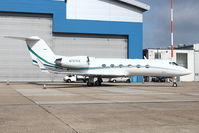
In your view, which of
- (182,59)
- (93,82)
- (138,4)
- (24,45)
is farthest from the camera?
(182,59)

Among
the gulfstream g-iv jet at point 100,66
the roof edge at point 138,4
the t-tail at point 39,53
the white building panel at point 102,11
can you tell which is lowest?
the gulfstream g-iv jet at point 100,66

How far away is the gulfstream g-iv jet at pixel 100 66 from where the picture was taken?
29047 mm

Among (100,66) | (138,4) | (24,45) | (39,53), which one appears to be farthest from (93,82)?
(138,4)

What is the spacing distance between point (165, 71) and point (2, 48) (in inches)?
932

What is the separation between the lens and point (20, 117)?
28.6ft

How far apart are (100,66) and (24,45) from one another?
52.7 ft

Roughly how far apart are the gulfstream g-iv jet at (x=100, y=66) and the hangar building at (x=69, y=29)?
Result: 11.6 m

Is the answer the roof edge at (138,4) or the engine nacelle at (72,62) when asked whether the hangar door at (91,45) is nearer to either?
the roof edge at (138,4)

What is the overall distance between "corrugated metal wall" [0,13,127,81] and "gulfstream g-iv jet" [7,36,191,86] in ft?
37.6

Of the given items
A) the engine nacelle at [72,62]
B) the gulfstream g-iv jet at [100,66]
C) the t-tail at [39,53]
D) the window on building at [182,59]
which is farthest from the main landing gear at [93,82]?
the window on building at [182,59]

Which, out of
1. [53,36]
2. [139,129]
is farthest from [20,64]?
[139,129]

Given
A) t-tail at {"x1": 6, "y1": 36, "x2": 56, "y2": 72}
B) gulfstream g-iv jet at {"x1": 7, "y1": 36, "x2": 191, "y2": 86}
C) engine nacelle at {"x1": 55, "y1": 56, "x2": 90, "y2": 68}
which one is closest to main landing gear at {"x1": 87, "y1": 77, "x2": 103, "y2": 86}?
gulfstream g-iv jet at {"x1": 7, "y1": 36, "x2": 191, "y2": 86}

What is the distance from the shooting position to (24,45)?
41156mm

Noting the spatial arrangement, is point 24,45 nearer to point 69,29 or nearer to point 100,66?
point 69,29
